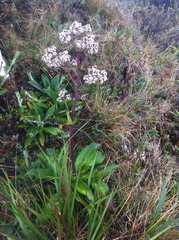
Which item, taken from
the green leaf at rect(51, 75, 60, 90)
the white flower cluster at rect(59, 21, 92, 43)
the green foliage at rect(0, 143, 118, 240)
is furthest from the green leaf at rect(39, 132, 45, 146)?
the white flower cluster at rect(59, 21, 92, 43)

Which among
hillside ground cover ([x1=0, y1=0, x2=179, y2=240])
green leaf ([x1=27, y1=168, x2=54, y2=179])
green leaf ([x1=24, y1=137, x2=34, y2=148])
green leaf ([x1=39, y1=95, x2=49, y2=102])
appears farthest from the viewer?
green leaf ([x1=39, y1=95, x2=49, y2=102])

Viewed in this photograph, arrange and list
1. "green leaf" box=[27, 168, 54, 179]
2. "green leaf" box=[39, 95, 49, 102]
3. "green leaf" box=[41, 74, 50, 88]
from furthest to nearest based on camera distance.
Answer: "green leaf" box=[41, 74, 50, 88] → "green leaf" box=[39, 95, 49, 102] → "green leaf" box=[27, 168, 54, 179]

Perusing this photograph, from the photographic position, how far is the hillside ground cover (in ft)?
5.05

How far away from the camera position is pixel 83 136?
2498 millimetres

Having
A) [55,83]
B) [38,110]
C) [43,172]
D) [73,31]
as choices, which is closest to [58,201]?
[43,172]

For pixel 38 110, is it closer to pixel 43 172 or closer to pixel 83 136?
pixel 83 136

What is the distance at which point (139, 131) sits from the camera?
109 inches

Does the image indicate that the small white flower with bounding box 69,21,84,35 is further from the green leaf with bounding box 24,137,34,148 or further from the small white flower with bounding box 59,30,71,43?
the green leaf with bounding box 24,137,34,148

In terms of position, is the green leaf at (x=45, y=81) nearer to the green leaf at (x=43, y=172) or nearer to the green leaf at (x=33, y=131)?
the green leaf at (x=33, y=131)

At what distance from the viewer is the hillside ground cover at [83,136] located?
1.54 m

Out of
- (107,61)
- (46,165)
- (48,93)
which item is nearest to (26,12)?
(107,61)

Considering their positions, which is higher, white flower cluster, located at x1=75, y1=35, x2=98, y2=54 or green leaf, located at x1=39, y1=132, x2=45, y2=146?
white flower cluster, located at x1=75, y1=35, x2=98, y2=54

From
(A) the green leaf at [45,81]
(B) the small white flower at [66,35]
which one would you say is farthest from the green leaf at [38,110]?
(B) the small white flower at [66,35]

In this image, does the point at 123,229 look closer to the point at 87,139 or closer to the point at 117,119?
the point at 87,139
